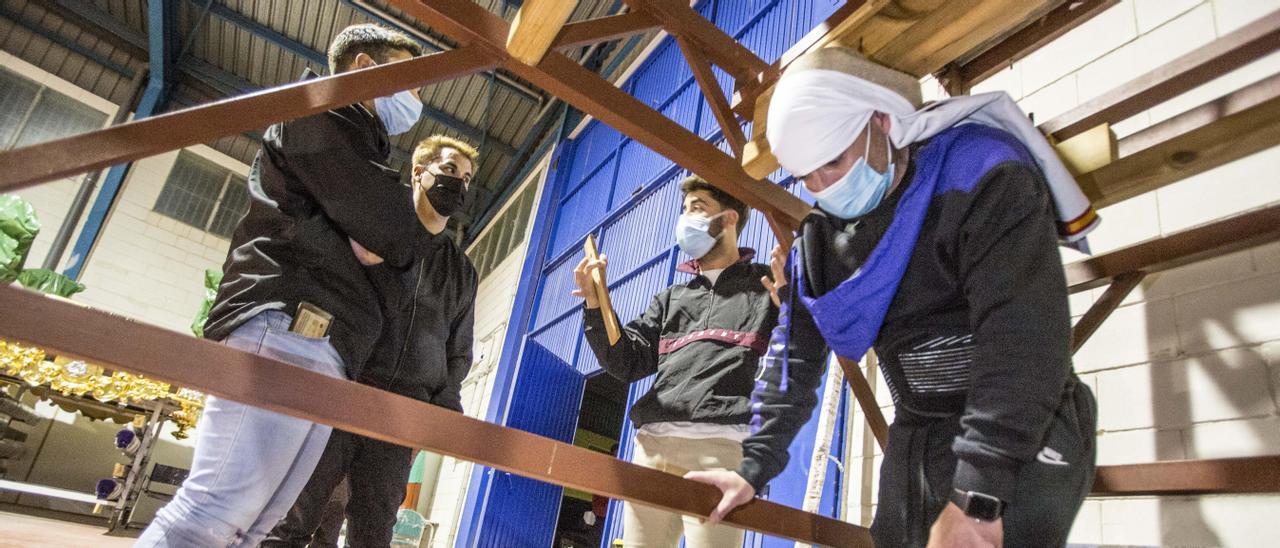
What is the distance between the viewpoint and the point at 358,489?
2.17 m

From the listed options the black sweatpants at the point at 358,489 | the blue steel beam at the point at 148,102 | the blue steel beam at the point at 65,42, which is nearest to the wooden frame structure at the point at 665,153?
the black sweatpants at the point at 358,489

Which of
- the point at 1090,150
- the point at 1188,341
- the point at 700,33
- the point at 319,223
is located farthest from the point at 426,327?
the point at 1188,341

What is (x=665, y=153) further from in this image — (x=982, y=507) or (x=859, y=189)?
(x=982, y=507)

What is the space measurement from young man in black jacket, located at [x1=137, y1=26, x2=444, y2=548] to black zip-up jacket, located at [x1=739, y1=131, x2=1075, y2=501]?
1000mm

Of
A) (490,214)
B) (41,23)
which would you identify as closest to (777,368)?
(490,214)

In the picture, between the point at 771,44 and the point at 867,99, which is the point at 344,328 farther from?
the point at 771,44

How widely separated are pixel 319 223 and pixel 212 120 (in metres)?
0.35

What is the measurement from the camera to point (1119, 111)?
5.78 feet

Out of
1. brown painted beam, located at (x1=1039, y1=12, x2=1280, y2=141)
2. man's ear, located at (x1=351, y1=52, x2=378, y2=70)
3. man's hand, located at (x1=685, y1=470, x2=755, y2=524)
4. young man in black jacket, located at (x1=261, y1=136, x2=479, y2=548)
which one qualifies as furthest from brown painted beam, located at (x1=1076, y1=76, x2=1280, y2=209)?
man's ear, located at (x1=351, y1=52, x2=378, y2=70)

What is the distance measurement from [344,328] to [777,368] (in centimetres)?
106

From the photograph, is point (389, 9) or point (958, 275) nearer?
point (958, 275)

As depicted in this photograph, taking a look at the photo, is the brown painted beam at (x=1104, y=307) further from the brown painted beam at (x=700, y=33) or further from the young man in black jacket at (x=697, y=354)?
the brown painted beam at (x=700, y=33)

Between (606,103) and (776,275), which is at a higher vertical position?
(606,103)

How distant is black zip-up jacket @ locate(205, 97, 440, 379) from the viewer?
1.57m
